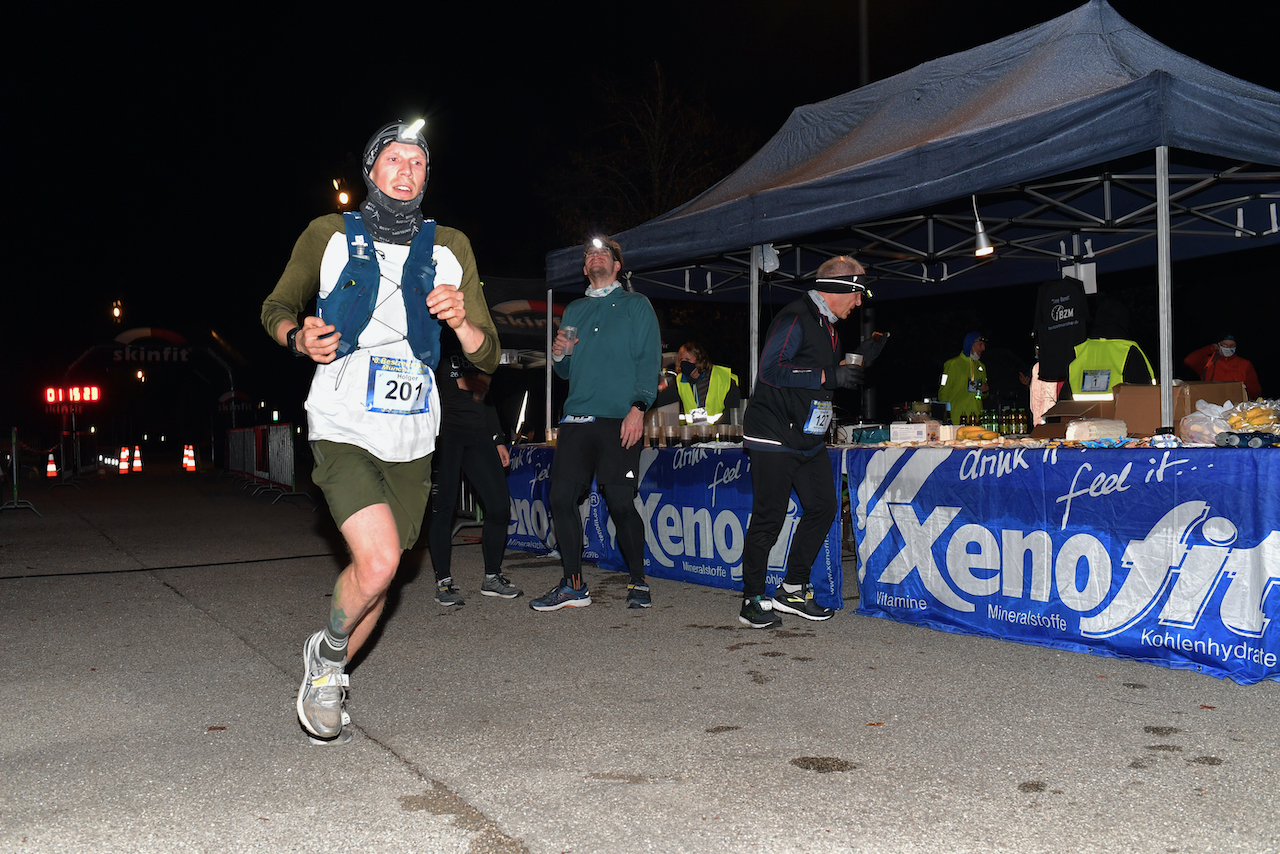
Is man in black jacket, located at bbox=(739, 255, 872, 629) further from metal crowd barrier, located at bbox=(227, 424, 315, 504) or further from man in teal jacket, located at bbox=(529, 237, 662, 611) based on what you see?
metal crowd barrier, located at bbox=(227, 424, 315, 504)

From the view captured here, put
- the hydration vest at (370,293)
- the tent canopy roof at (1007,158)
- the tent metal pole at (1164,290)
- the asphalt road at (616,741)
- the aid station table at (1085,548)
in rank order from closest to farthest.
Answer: the asphalt road at (616,741) < the hydration vest at (370,293) < the aid station table at (1085,548) < the tent metal pole at (1164,290) < the tent canopy roof at (1007,158)

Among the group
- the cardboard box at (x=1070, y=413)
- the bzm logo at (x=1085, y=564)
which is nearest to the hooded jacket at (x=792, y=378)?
the bzm logo at (x=1085, y=564)

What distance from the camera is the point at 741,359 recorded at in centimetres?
2697

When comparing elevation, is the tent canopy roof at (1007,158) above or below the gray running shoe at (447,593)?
above

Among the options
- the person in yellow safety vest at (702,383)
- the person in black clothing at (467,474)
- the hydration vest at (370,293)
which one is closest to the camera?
the hydration vest at (370,293)

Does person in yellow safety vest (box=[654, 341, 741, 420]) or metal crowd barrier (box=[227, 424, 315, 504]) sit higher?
person in yellow safety vest (box=[654, 341, 741, 420])

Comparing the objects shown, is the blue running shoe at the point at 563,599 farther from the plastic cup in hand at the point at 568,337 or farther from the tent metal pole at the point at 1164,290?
the tent metal pole at the point at 1164,290

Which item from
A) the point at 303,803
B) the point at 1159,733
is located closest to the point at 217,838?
the point at 303,803

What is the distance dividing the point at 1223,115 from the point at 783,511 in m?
3.14

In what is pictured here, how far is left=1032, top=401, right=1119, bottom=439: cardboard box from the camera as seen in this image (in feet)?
18.8

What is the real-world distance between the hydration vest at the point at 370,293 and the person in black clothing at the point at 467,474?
281cm

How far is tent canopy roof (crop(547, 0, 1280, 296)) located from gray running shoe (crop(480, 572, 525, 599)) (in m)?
3.06

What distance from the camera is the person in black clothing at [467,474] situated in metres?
6.42

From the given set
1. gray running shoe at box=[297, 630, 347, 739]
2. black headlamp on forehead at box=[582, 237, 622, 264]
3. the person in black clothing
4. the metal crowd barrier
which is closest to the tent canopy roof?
black headlamp on forehead at box=[582, 237, 622, 264]
